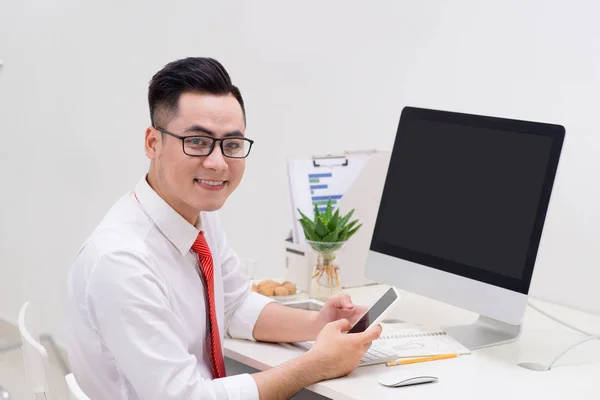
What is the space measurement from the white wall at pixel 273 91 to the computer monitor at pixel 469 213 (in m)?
0.47

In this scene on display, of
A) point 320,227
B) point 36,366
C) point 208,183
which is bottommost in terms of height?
point 36,366

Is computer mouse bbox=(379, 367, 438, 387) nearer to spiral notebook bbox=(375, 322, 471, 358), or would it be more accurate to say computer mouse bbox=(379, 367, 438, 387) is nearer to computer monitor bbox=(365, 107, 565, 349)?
spiral notebook bbox=(375, 322, 471, 358)

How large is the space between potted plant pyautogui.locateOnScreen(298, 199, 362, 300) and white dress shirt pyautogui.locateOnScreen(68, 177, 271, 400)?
0.44 metres

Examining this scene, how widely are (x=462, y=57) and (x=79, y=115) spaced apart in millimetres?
1874

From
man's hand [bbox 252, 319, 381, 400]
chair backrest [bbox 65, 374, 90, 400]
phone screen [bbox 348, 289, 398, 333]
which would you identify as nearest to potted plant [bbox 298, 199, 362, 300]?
phone screen [bbox 348, 289, 398, 333]

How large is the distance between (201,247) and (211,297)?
0.36 feet

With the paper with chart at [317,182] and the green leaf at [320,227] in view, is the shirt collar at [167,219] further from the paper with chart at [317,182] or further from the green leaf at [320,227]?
the paper with chart at [317,182]

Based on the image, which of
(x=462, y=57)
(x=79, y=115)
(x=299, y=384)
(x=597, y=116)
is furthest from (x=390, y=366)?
(x=79, y=115)

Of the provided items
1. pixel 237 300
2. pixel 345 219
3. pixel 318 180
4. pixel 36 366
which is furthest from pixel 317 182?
pixel 36 366

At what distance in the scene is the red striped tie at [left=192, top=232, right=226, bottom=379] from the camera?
1636 mm

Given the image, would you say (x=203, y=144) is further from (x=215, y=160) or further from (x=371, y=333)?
(x=371, y=333)

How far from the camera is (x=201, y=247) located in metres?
1.65

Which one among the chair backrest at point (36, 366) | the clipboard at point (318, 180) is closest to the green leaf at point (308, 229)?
the clipboard at point (318, 180)

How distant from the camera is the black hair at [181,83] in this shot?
157cm
